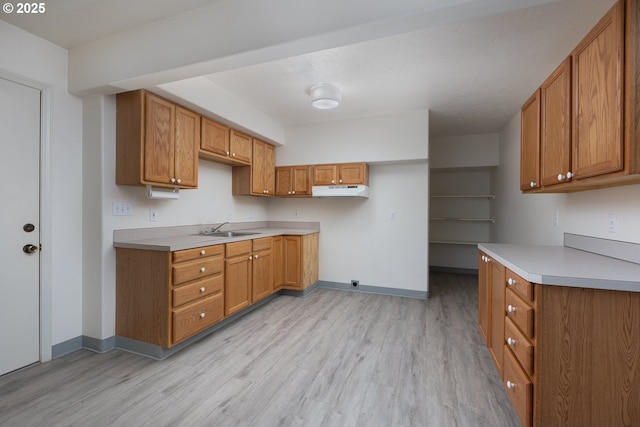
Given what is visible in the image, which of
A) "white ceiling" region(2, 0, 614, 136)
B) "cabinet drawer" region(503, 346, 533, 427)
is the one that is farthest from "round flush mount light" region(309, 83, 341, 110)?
"cabinet drawer" region(503, 346, 533, 427)

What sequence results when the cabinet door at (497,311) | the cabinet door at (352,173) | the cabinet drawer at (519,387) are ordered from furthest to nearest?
the cabinet door at (352,173) → the cabinet door at (497,311) → the cabinet drawer at (519,387)

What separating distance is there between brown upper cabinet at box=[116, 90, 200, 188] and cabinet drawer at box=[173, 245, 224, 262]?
0.66m

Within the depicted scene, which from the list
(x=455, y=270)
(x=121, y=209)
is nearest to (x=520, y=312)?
(x=121, y=209)

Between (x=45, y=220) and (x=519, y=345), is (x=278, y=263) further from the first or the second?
(x=519, y=345)

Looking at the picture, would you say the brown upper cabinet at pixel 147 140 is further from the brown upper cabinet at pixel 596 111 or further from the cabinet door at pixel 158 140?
the brown upper cabinet at pixel 596 111

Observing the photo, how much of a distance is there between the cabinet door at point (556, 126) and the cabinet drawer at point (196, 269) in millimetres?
2805

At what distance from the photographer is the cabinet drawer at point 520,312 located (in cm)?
133

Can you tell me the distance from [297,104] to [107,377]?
317 centimetres

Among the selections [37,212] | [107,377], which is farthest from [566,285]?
[37,212]

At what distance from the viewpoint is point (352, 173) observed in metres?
3.84

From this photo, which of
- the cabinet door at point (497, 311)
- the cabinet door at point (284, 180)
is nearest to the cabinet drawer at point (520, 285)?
the cabinet door at point (497, 311)

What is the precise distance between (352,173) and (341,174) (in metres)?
0.16

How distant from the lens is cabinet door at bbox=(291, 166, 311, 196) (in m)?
Answer: 4.10

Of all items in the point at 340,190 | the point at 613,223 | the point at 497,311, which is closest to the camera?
the point at 613,223
